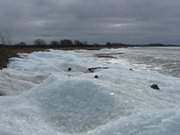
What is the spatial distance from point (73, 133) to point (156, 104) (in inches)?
146

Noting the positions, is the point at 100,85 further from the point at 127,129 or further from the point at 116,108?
the point at 127,129

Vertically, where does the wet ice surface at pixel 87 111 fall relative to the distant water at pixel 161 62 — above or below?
above

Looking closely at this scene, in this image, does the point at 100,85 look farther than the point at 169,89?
No

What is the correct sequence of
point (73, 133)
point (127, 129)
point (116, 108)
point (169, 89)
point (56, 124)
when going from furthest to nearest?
point (169, 89), point (116, 108), point (56, 124), point (73, 133), point (127, 129)

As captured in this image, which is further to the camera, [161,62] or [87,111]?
[161,62]

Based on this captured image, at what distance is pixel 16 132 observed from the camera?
636 centimetres

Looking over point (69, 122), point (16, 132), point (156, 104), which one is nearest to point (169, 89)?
point (156, 104)

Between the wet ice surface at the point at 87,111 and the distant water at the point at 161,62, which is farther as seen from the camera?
the distant water at the point at 161,62

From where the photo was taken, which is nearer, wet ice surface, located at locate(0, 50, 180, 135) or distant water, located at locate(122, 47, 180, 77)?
wet ice surface, located at locate(0, 50, 180, 135)

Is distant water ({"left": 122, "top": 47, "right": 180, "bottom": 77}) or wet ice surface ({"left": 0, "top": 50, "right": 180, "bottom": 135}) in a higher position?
wet ice surface ({"left": 0, "top": 50, "right": 180, "bottom": 135})

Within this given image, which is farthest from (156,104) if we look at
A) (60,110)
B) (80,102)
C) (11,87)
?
(11,87)

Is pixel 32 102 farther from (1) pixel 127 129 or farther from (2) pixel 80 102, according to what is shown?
(1) pixel 127 129

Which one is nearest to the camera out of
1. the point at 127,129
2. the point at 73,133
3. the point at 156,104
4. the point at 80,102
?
the point at 127,129

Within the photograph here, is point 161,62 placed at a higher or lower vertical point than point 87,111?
lower
